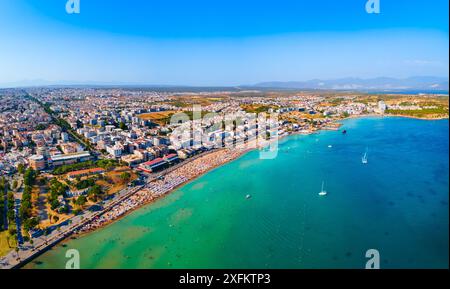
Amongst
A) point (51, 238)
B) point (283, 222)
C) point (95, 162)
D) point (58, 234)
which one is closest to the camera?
point (51, 238)

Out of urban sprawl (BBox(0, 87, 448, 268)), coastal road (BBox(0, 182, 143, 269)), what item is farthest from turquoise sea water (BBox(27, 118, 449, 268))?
urban sprawl (BBox(0, 87, 448, 268))

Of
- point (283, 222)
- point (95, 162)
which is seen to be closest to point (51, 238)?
point (95, 162)

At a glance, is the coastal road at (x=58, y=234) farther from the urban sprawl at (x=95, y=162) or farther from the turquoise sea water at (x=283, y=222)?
Result: the turquoise sea water at (x=283, y=222)

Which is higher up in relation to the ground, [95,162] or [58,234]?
[95,162]

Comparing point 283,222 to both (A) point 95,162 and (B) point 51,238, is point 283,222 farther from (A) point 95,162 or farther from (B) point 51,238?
(A) point 95,162

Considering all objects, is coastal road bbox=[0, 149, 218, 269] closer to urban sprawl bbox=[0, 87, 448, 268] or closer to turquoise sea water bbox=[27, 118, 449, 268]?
urban sprawl bbox=[0, 87, 448, 268]

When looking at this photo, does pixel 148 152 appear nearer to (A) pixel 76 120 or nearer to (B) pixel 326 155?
(B) pixel 326 155

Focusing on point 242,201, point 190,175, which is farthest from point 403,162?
point 190,175

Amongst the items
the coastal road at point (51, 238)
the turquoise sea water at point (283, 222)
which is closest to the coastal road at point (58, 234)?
the coastal road at point (51, 238)
